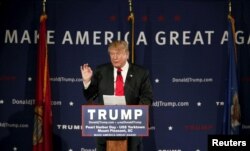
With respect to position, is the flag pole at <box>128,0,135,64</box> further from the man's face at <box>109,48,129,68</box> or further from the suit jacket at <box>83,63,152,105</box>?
the man's face at <box>109,48,129,68</box>

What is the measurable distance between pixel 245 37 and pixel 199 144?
1342 mm

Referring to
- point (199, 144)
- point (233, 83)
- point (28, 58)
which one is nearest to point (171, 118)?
point (199, 144)

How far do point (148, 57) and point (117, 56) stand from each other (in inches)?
61.7

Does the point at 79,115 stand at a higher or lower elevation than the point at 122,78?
lower

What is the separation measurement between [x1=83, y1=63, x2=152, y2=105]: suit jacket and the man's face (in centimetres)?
16

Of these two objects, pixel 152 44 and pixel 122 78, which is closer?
pixel 122 78

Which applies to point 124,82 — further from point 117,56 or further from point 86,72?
point 86,72

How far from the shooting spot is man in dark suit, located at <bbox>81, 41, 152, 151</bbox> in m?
4.39

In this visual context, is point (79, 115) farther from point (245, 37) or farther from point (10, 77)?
point (245, 37)

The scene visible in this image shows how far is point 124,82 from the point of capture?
14.9 ft

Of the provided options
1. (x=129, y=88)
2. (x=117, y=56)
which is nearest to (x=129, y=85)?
(x=129, y=88)

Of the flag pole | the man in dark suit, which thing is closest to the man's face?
the man in dark suit

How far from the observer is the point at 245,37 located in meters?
5.88

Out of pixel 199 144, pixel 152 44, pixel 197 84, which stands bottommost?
pixel 199 144
